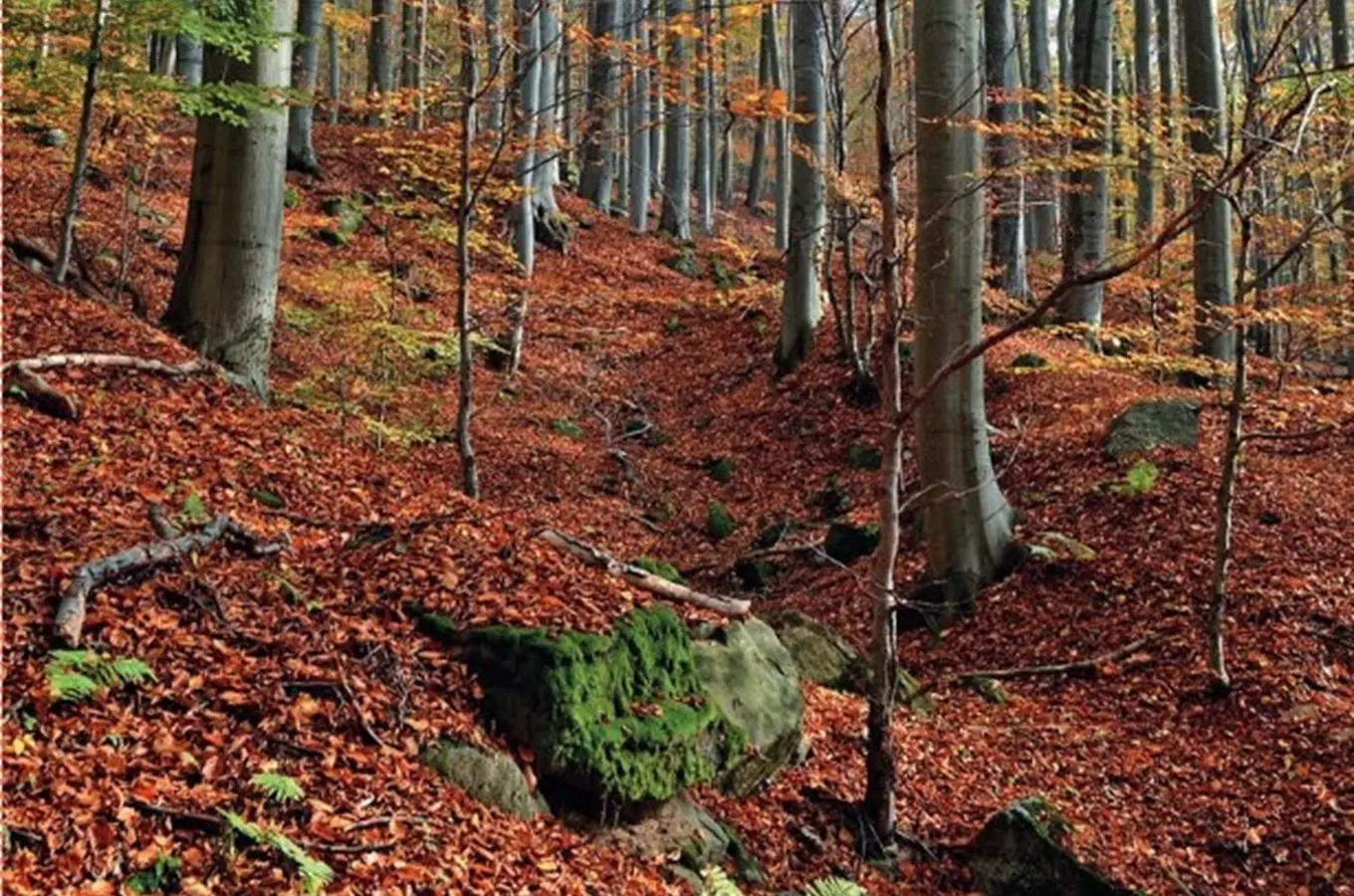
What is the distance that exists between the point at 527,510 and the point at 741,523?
88.5 inches

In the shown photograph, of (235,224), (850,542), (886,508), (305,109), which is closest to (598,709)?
(886,508)

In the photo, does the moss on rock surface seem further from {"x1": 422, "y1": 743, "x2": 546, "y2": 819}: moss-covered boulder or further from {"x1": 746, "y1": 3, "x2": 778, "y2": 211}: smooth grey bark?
{"x1": 746, "y1": 3, "x2": 778, "y2": 211}: smooth grey bark

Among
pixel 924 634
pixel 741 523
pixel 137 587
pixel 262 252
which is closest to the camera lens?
pixel 137 587

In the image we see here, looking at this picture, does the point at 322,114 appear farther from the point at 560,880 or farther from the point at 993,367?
the point at 560,880

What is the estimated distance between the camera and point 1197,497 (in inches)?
314

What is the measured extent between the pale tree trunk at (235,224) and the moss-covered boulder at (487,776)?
458cm

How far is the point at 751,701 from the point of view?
4.78 meters

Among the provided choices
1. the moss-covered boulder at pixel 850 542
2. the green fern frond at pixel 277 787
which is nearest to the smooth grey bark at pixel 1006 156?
the moss-covered boulder at pixel 850 542

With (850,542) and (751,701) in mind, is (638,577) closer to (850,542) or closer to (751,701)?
(751,701)

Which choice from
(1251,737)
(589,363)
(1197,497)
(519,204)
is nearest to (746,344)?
(589,363)

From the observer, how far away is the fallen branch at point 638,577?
5117 mm

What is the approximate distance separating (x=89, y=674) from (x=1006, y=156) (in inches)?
460

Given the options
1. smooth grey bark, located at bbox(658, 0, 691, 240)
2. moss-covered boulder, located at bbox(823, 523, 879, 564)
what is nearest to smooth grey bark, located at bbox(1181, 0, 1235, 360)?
moss-covered boulder, located at bbox(823, 523, 879, 564)

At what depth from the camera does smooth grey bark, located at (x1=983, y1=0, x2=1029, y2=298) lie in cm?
1185
